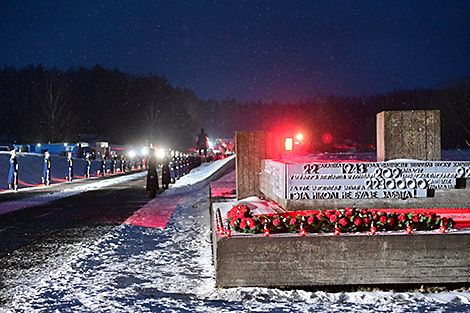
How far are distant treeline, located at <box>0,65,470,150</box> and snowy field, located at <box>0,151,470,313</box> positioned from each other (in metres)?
64.9

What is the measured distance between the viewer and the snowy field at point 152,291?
17.5ft

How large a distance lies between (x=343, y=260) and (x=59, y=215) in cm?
980

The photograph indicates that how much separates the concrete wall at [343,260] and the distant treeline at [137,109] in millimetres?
66054

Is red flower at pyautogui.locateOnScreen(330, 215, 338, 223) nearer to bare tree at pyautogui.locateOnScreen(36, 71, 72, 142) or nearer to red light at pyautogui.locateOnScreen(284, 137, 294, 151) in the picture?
red light at pyautogui.locateOnScreen(284, 137, 294, 151)

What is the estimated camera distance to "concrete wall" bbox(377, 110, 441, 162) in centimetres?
922

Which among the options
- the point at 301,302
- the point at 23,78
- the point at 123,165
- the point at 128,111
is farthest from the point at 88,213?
the point at 23,78

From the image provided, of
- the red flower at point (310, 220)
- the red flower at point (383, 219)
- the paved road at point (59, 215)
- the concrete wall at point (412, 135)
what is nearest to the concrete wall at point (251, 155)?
the concrete wall at point (412, 135)

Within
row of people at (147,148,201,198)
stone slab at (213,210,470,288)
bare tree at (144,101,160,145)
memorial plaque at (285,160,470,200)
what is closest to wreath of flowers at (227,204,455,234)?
stone slab at (213,210,470,288)

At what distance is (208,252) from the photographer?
8.52 metres

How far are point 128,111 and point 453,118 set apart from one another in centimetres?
6028

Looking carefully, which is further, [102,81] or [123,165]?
[102,81]

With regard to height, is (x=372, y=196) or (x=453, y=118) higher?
(x=453, y=118)

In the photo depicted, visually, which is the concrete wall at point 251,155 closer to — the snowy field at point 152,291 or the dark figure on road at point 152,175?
the snowy field at point 152,291

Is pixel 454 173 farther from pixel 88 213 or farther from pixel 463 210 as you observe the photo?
pixel 88 213
